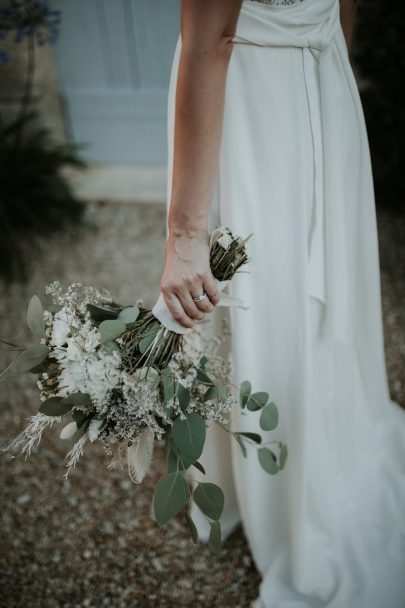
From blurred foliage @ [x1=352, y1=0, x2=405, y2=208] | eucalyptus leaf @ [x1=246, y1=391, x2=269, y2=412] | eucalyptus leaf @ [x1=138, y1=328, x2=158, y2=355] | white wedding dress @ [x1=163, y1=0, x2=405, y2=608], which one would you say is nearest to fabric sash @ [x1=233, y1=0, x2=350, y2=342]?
white wedding dress @ [x1=163, y1=0, x2=405, y2=608]

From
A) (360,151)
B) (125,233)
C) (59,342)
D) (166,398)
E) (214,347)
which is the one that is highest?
(360,151)

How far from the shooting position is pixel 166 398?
95cm

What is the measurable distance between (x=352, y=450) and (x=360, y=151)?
1004 mm

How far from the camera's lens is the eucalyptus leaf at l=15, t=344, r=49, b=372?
91 centimetres

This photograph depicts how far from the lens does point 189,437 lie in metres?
0.94

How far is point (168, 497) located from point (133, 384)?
0.80ft

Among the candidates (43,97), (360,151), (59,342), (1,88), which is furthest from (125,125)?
(59,342)

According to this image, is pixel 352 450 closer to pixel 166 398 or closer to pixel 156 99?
pixel 166 398

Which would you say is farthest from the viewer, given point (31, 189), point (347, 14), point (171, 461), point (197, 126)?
point (31, 189)

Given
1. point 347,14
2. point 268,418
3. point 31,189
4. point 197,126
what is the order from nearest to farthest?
point 197,126, point 268,418, point 347,14, point 31,189

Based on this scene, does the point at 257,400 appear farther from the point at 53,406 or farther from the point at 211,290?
the point at 53,406

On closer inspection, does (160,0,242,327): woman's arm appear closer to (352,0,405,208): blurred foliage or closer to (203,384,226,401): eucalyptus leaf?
(203,384,226,401): eucalyptus leaf

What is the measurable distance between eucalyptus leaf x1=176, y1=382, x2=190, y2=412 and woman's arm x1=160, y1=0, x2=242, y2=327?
0.45ft

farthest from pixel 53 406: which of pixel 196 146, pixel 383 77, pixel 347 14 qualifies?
pixel 383 77
